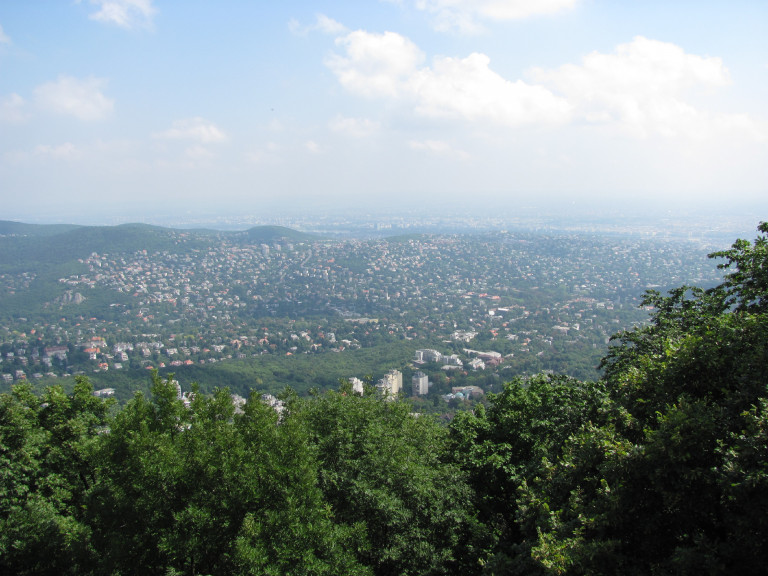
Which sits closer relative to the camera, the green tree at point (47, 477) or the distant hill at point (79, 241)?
the green tree at point (47, 477)

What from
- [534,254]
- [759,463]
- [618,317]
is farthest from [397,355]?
[534,254]

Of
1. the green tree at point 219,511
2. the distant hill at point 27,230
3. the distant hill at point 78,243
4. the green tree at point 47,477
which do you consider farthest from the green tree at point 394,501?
the distant hill at point 27,230

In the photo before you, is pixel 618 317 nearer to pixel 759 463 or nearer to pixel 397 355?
pixel 397 355

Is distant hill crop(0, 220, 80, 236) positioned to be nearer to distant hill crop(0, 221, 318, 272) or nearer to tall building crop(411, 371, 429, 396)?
distant hill crop(0, 221, 318, 272)

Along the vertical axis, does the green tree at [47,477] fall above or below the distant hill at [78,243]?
below

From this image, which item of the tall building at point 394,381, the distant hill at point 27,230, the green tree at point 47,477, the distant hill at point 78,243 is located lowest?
the tall building at point 394,381

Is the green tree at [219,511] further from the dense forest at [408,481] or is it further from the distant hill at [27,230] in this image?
the distant hill at [27,230]

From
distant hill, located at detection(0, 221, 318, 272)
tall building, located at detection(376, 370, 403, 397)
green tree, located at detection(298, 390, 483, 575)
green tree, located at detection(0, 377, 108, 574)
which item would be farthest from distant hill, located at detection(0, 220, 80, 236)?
green tree, located at detection(298, 390, 483, 575)

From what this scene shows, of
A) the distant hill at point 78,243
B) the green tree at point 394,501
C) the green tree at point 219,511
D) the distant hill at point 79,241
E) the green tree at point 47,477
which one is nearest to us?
the green tree at point 219,511

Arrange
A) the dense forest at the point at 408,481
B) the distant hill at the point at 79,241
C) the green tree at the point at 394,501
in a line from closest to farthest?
the dense forest at the point at 408,481
the green tree at the point at 394,501
the distant hill at the point at 79,241
